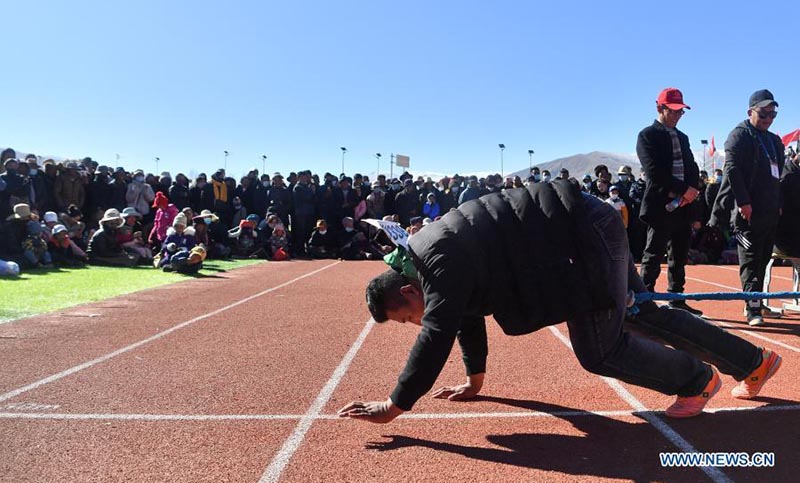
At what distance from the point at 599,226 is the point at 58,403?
3.59 meters

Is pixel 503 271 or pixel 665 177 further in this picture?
pixel 665 177

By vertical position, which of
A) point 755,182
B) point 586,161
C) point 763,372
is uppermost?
point 586,161

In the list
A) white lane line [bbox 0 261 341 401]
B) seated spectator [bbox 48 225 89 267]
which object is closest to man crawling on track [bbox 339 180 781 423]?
white lane line [bbox 0 261 341 401]

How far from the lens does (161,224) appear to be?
13977mm

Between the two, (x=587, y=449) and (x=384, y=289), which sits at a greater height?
(x=384, y=289)

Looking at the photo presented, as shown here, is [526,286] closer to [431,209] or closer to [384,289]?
[384,289]

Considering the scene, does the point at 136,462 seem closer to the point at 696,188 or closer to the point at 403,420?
the point at 403,420

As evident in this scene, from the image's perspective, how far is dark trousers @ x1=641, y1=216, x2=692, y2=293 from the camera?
582cm

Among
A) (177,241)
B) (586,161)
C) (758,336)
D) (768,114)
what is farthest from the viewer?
(586,161)

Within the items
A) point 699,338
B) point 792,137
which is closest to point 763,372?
point 699,338

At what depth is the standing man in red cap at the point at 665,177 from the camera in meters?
5.68

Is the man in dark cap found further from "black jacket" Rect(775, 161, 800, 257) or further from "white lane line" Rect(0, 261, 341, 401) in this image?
"white lane line" Rect(0, 261, 341, 401)

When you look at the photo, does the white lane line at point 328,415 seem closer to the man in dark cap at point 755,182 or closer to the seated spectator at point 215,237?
the man in dark cap at point 755,182

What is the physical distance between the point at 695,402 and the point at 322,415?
85.4 inches
